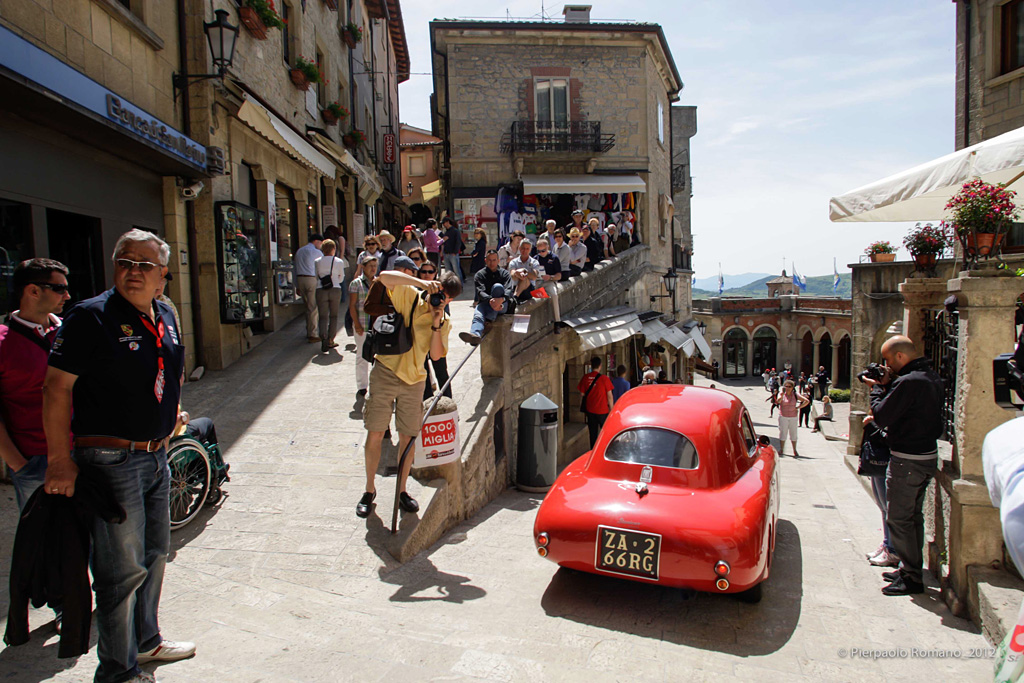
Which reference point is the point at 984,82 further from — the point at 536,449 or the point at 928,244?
the point at 536,449

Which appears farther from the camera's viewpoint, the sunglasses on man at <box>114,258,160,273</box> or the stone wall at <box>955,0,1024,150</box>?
the stone wall at <box>955,0,1024,150</box>

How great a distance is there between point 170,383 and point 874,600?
492 cm

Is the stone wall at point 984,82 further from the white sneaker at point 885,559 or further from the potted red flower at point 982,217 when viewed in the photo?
the white sneaker at point 885,559

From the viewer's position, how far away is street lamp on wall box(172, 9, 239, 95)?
876 cm

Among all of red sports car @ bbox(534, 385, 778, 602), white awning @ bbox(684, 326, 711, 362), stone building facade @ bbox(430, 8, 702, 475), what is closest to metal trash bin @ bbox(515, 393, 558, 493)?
red sports car @ bbox(534, 385, 778, 602)

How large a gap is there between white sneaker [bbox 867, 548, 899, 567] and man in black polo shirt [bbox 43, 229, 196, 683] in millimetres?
5335

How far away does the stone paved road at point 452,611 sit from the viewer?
3490 millimetres

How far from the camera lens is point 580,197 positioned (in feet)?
74.2

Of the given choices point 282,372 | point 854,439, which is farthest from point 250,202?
point 854,439

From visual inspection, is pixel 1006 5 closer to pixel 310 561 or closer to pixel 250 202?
pixel 250 202

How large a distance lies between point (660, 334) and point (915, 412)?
38.8ft

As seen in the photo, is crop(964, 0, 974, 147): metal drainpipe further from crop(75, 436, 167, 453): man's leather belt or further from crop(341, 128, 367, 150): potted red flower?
crop(75, 436, 167, 453): man's leather belt

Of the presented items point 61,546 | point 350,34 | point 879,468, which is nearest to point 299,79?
point 350,34

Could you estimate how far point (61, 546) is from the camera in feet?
9.30
